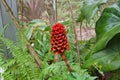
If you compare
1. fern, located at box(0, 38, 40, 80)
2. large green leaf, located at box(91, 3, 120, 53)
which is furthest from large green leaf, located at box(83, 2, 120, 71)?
fern, located at box(0, 38, 40, 80)

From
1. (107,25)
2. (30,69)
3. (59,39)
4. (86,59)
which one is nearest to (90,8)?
(107,25)

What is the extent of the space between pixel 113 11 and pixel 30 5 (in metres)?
1.97

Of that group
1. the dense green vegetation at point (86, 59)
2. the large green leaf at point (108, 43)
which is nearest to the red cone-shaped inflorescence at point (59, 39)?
the dense green vegetation at point (86, 59)

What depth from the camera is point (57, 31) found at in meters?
1.02

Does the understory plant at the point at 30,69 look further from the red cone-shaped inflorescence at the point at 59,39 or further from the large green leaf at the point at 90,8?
the large green leaf at the point at 90,8

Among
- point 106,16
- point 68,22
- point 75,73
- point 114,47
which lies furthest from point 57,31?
point 68,22

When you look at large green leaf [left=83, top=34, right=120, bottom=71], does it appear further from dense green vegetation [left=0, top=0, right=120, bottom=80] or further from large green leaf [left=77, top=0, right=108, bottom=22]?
large green leaf [left=77, top=0, right=108, bottom=22]

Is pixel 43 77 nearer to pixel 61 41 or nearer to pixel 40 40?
pixel 61 41

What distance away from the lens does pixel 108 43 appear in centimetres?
141

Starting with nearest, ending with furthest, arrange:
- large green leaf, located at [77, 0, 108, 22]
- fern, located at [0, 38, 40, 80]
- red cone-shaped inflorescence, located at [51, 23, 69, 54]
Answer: red cone-shaped inflorescence, located at [51, 23, 69, 54], fern, located at [0, 38, 40, 80], large green leaf, located at [77, 0, 108, 22]

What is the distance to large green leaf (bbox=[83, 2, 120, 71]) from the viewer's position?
1281mm

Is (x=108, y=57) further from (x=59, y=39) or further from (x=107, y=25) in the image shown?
(x=59, y=39)

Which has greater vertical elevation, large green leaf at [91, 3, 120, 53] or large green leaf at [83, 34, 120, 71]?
large green leaf at [91, 3, 120, 53]

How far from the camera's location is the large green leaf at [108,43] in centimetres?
128
